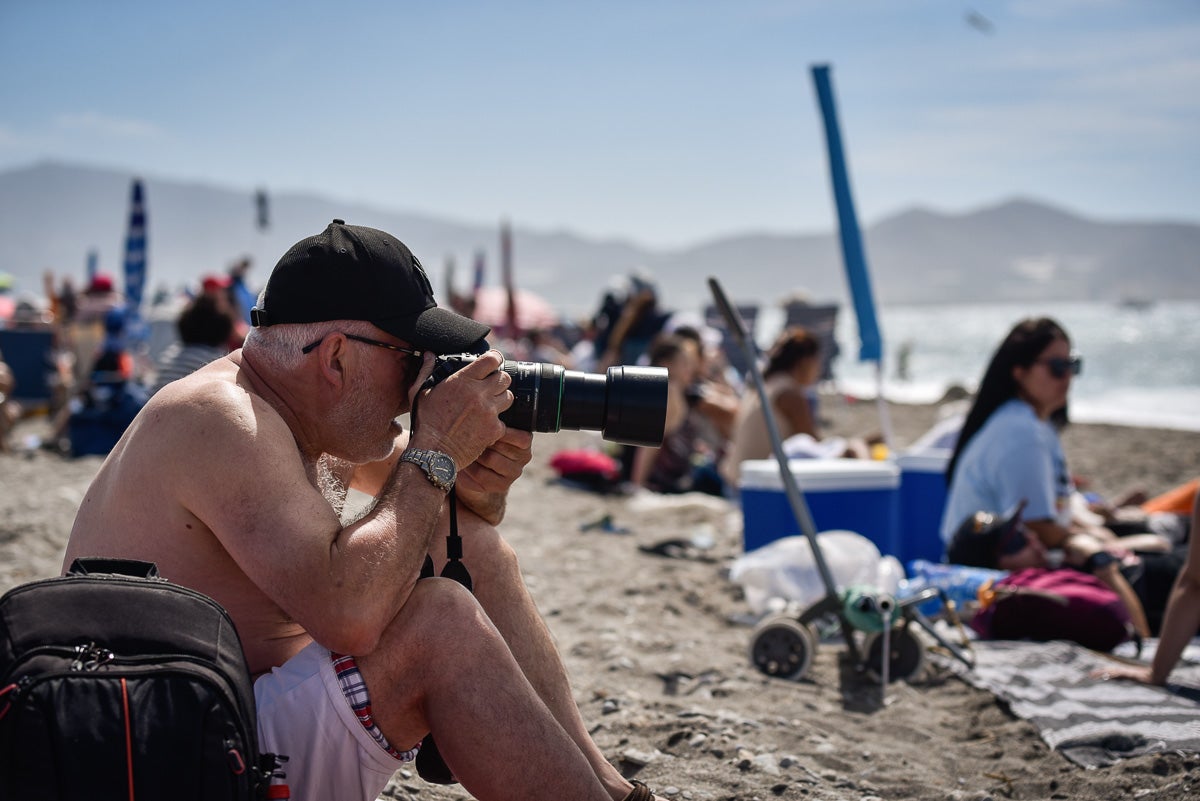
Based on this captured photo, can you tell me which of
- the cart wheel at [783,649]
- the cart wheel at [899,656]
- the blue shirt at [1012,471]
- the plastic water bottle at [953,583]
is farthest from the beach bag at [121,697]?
the blue shirt at [1012,471]

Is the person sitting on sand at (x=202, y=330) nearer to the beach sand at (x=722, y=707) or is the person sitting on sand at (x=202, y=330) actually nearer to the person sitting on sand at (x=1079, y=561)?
the beach sand at (x=722, y=707)

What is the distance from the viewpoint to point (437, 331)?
6.51ft

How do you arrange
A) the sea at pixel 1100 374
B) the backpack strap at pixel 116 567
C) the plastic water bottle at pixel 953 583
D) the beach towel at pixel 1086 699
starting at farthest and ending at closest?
the sea at pixel 1100 374 → the plastic water bottle at pixel 953 583 → the beach towel at pixel 1086 699 → the backpack strap at pixel 116 567

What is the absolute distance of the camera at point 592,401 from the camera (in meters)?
2.07

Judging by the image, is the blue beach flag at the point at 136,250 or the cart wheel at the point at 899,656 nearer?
the cart wheel at the point at 899,656

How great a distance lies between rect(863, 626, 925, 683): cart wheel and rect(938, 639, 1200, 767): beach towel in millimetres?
172

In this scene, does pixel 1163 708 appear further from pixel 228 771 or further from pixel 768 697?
pixel 228 771

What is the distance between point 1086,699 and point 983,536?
1074mm

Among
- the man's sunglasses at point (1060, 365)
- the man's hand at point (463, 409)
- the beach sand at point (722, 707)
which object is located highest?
the man's sunglasses at point (1060, 365)

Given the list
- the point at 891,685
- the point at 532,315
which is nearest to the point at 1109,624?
the point at 891,685

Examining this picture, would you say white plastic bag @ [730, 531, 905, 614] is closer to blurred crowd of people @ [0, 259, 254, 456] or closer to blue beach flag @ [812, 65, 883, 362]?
blue beach flag @ [812, 65, 883, 362]

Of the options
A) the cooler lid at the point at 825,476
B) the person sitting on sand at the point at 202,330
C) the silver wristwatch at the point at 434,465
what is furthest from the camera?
the person sitting on sand at the point at 202,330

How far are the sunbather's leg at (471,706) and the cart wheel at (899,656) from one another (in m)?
1.99

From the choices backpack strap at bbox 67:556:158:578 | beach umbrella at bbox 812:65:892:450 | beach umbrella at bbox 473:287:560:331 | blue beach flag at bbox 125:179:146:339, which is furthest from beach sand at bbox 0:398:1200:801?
beach umbrella at bbox 473:287:560:331
